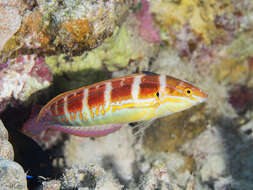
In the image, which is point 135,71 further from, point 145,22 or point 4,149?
point 4,149

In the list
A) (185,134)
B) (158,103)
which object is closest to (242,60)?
(185,134)

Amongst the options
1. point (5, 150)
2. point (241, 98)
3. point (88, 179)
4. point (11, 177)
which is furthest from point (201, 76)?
point (11, 177)

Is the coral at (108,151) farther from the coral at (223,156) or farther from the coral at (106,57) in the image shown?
the coral at (106,57)

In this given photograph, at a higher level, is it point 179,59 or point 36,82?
point 179,59

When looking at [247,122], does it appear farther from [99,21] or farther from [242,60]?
[99,21]

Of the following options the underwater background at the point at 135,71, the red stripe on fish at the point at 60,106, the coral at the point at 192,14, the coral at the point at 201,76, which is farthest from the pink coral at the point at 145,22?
the red stripe on fish at the point at 60,106

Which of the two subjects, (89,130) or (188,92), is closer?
(188,92)
